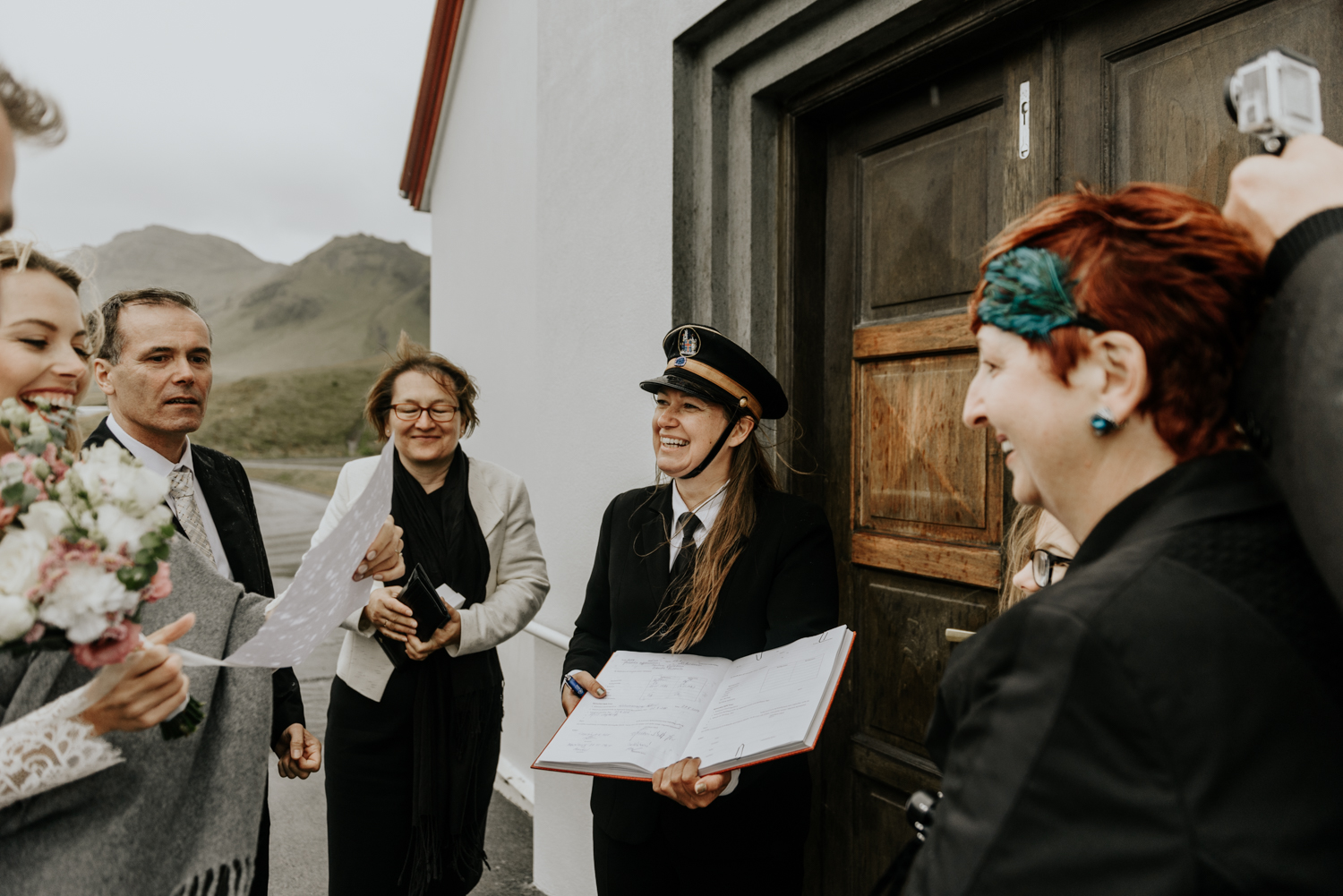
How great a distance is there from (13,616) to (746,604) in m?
1.52

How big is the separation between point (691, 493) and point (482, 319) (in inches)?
178

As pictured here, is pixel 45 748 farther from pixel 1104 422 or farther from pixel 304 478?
pixel 304 478

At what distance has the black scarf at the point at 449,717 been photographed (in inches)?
107

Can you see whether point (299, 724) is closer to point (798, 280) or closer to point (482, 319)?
point (798, 280)

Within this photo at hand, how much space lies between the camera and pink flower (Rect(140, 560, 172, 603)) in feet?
3.51

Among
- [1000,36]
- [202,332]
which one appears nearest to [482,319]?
[202,332]

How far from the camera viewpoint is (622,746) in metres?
1.75

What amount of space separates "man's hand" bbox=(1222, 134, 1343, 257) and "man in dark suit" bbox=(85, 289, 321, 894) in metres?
2.27

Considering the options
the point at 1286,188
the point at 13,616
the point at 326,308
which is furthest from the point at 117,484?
the point at 326,308

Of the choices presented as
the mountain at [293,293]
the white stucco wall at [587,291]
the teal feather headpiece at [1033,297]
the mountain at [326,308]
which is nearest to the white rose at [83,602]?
the teal feather headpiece at [1033,297]

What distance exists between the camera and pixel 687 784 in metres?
1.68

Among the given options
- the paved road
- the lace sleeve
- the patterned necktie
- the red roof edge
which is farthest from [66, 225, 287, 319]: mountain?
the lace sleeve

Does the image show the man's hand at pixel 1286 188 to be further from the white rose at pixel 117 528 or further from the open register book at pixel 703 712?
the white rose at pixel 117 528

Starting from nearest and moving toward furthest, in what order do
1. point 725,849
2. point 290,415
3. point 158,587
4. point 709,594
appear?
1. point 158,587
2. point 725,849
3. point 709,594
4. point 290,415
